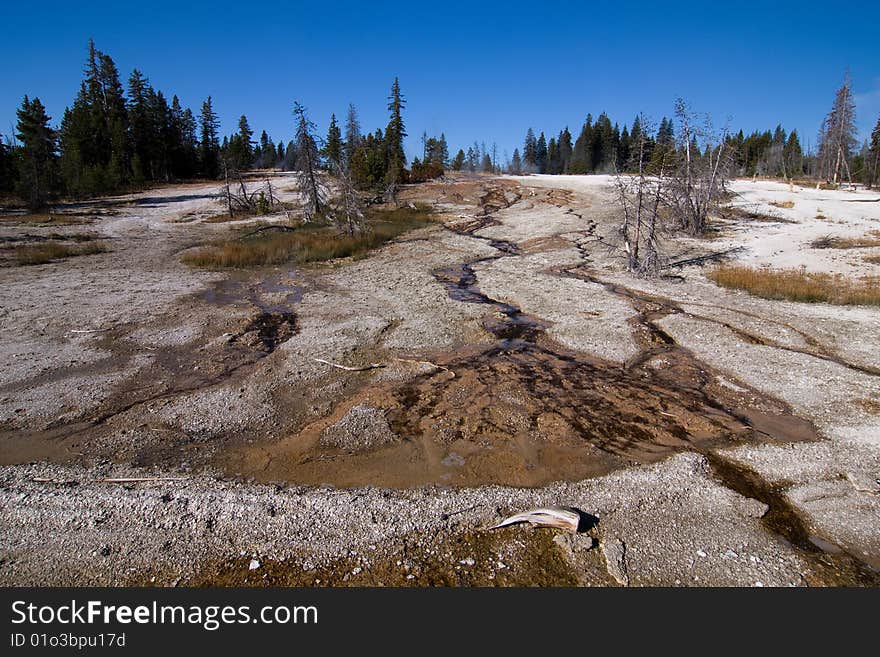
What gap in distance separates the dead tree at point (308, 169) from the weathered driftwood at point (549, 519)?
2488cm

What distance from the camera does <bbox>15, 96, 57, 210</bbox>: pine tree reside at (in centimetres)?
3028

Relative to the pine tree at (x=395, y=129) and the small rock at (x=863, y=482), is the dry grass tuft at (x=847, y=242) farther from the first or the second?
the pine tree at (x=395, y=129)

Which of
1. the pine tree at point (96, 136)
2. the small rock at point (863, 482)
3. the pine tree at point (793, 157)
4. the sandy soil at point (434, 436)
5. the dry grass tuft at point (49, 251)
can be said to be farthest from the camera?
the pine tree at point (793, 157)

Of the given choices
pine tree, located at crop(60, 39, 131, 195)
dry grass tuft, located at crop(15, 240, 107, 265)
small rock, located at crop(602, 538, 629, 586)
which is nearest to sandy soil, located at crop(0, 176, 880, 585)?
small rock, located at crop(602, 538, 629, 586)

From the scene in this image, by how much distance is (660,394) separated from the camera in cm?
733

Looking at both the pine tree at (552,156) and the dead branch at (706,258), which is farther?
the pine tree at (552,156)

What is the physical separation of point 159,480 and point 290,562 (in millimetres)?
2138

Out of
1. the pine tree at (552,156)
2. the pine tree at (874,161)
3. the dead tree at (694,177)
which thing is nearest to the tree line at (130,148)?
the dead tree at (694,177)

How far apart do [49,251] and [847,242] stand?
30.7m

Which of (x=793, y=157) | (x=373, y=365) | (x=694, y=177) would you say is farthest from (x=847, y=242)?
(x=793, y=157)

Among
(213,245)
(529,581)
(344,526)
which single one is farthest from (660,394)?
(213,245)

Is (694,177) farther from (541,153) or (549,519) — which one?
(541,153)

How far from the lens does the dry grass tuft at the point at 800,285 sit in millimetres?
12180

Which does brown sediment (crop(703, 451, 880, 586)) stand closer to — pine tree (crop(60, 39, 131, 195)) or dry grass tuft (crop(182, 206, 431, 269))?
dry grass tuft (crop(182, 206, 431, 269))
